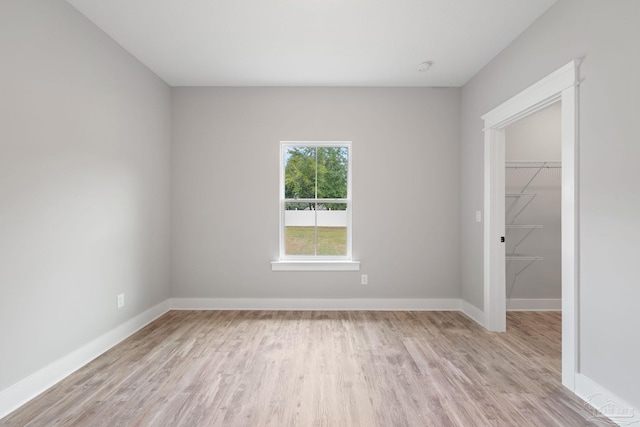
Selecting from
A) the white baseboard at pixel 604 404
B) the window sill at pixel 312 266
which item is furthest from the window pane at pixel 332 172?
the white baseboard at pixel 604 404

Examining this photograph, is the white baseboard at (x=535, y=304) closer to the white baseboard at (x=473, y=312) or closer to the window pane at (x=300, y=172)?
the white baseboard at (x=473, y=312)

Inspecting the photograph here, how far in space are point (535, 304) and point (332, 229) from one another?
2679 mm

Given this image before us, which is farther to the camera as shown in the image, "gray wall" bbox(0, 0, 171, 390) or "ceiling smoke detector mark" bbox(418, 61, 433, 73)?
"ceiling smoke detector mark" bbox(418, 61, 433, 73)

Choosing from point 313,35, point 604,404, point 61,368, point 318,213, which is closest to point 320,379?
point 604,404

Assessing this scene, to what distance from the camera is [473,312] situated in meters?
4.04

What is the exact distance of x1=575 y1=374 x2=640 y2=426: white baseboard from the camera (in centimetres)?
196

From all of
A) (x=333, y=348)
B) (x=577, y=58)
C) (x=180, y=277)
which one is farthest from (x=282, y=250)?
(x=577, y=58)

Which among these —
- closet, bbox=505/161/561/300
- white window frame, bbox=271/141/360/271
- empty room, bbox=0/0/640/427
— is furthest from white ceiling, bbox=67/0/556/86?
closet, bbox=505/161/561/300

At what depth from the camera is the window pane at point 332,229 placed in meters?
4.52

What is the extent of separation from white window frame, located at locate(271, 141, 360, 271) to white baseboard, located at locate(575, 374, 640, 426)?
8.19 feet

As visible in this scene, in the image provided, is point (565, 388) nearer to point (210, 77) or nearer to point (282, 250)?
point (282, 250)

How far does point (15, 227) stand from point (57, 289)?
0.58m

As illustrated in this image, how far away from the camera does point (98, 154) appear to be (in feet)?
9.91

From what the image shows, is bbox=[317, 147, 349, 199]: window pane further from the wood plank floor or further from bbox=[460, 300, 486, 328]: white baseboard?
bbox=[460, 300, 486, 328]: white baseboard
